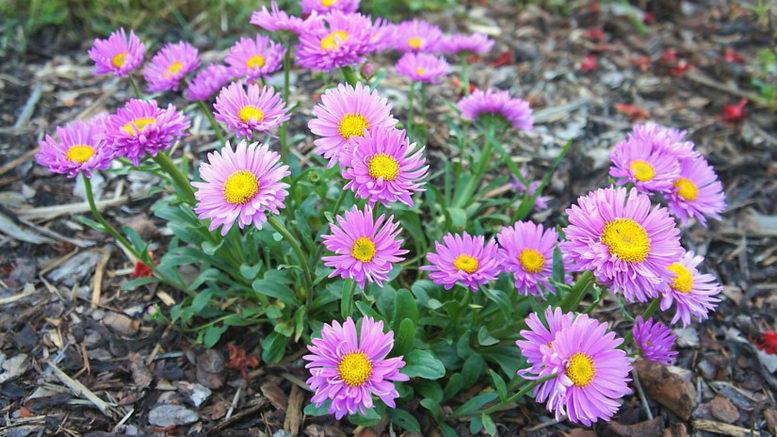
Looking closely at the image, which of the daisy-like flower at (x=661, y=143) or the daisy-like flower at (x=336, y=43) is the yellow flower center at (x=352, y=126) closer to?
the daisy-like flower at (x=336, y=43)

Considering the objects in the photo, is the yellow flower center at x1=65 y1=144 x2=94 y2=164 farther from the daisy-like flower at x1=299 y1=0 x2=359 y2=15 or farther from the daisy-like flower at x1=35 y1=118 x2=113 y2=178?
the daisy-like flower at x1=299 y1=0 x2=359 y2=15

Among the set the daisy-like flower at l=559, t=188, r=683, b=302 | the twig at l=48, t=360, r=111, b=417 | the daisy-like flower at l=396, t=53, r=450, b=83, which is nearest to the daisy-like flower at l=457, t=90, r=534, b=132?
the daisy-like flower at l=396, t=53, r=450, b=83

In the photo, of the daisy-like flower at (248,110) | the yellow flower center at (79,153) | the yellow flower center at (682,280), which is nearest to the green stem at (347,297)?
the daisy-like flower at (248,110)

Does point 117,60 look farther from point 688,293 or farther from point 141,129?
point 688,293

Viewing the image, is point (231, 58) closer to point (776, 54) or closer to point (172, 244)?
point (172, 244)

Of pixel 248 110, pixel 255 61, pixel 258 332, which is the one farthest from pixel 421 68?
pixel 258 332

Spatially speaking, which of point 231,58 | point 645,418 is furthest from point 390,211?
point 645,418
